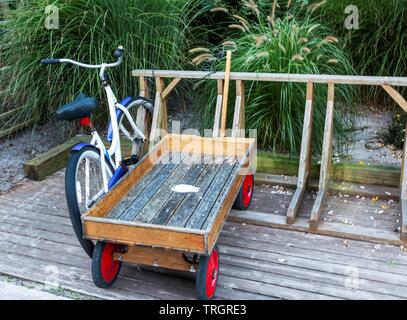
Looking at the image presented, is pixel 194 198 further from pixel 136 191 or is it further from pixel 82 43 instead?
pixel 82 43

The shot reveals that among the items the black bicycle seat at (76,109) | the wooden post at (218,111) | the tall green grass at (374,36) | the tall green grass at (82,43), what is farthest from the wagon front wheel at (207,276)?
the tall green grass at (374,36)

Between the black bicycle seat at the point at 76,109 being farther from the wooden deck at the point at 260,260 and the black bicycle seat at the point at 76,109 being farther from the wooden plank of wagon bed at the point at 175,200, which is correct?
the wooden deck at the point at 260,260

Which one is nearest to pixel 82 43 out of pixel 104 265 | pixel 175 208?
pixel 175 208

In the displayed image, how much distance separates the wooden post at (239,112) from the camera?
371 centimetres

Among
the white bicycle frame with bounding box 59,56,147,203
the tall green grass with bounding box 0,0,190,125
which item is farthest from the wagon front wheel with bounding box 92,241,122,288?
the tall green grass with bounding box 0,0,190,125

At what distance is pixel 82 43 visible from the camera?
14.5ft

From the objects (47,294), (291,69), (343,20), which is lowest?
(47,294)

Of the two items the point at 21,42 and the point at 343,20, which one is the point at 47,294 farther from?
the point at 343,20

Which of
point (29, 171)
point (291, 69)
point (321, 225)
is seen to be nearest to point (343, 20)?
point (291, 69)

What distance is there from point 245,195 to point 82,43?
1.99 metres
